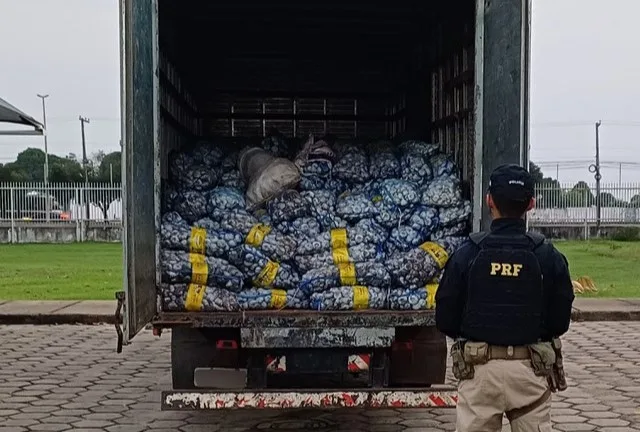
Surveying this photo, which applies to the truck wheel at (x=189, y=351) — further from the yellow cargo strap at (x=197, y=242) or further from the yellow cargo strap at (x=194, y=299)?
the yellow cargo strap at (x=197, y=242)

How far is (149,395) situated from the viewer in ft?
23.0

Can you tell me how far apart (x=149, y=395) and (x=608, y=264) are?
550 inches

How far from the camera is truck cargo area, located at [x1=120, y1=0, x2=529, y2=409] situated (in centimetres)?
493

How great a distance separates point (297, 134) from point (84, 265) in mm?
10485

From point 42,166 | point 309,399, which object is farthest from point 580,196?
point 42,166

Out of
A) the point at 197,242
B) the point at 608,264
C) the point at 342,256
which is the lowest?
the point at 608,264

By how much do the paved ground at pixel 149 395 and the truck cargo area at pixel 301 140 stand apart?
50cm

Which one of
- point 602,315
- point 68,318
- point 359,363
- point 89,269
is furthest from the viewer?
point 89,269

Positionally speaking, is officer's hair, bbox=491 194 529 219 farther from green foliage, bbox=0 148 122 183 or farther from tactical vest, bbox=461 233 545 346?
green foliage, bbox=0 148 122 183

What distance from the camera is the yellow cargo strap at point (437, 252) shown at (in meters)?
→ 5.62

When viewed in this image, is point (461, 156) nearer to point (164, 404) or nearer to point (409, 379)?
point (409, 379)

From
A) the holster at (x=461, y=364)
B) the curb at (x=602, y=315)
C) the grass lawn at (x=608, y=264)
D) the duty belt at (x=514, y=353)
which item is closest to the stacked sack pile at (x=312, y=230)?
the holster at (x=461, y=364)

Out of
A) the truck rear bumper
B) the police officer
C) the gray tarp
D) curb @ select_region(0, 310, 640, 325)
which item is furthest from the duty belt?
the gray tarp

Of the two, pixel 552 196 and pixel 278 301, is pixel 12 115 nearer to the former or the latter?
pixel 278 301
